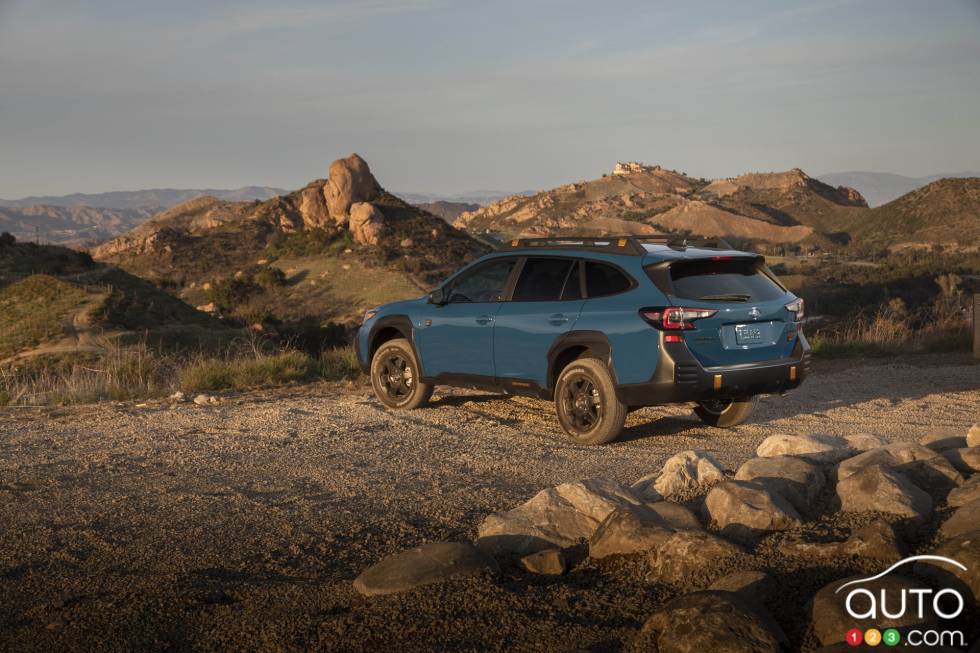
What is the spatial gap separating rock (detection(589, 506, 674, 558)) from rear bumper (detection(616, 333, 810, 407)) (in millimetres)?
2932

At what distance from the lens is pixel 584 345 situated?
28.9 ft

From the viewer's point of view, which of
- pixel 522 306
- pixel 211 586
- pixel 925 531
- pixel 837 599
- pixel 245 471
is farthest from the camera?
pixel 522 306

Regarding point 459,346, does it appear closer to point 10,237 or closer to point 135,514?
point 135,514

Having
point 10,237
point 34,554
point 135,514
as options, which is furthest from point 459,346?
point 10,237

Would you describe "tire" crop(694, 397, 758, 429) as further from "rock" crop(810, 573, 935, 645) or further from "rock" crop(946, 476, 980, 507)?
"rock" crop(810, 573, 935, 645)

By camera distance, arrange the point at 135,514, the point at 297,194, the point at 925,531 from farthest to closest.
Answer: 1. the point at 297,194
2. the point at 135,514
3. the point at 925,531

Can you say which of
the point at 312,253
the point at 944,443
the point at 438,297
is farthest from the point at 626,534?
the point at 312,253

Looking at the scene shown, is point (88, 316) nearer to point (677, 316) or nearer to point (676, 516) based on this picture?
point (677, 316)

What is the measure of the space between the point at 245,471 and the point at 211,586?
9.28ft

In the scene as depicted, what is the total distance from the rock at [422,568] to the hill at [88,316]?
73.9 ft

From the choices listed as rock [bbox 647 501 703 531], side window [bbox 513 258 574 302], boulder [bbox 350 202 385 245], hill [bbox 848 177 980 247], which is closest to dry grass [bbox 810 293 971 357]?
side window [bbox 513 258 574 302]

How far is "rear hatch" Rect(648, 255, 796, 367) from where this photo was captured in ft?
27.3

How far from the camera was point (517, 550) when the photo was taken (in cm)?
549

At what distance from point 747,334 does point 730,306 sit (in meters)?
0.34
